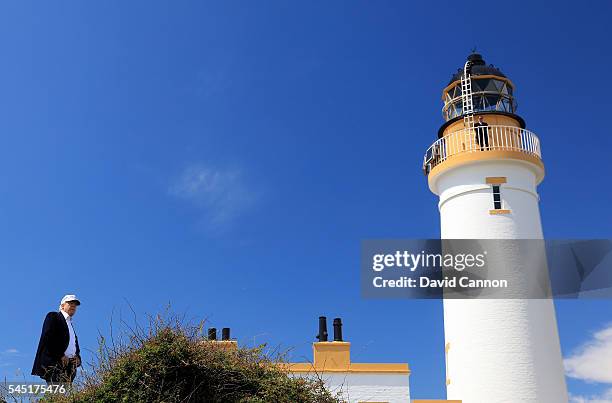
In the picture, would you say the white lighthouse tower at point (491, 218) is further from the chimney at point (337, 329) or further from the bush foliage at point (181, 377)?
the bush foliage at point (181, 377)

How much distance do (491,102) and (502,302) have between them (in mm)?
6446

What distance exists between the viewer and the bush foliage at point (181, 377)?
23.6 feet

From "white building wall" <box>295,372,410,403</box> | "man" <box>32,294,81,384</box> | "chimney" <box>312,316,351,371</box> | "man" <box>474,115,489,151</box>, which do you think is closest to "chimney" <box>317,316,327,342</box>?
"chimney" <box>312,316,351,371</box>

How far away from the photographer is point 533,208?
63.5 ft

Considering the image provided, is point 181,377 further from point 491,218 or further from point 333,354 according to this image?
point 491,218

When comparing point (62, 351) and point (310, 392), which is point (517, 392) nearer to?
point (310, 392)

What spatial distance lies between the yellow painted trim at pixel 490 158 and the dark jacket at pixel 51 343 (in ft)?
44.7

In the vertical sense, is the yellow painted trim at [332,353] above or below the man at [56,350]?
above

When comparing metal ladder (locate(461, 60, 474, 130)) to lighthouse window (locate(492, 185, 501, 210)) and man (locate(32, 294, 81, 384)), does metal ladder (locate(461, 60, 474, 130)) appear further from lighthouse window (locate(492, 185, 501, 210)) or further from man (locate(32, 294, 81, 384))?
man (locate(32, 294, 81, 384))

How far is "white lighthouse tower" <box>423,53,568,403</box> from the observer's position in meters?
17.6

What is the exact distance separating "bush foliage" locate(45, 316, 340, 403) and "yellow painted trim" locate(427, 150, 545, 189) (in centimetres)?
1301

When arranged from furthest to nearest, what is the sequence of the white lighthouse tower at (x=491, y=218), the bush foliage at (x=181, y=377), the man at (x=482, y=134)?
1. the man at (x=482, y=134)
2. the white lighthouse tower at (x=491, y=218)
3. the bush foliage at (x=181, y=377)

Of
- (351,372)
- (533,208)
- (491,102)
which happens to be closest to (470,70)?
(491,102)

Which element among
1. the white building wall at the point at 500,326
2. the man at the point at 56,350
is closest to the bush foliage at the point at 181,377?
the man at the point at 56,350
